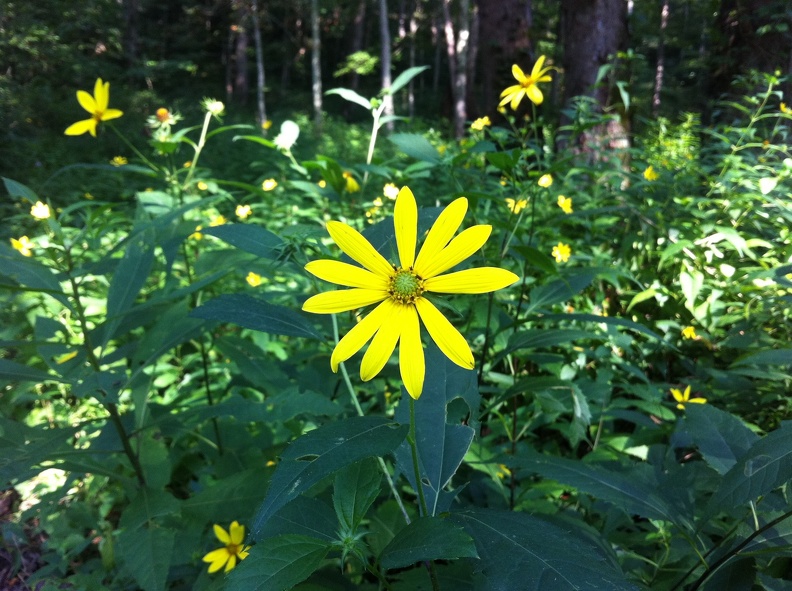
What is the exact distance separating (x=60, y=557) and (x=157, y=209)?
4.15 ft

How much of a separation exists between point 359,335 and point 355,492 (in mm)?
253

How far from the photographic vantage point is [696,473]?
98cm

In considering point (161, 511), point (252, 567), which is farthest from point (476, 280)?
point (161, 511)

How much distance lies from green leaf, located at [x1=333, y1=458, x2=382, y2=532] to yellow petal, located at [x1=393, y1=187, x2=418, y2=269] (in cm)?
33

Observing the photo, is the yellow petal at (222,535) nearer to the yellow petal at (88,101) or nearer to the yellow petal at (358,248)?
the yellow petal at (358,248)

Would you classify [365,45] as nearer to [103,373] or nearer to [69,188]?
[69,188]

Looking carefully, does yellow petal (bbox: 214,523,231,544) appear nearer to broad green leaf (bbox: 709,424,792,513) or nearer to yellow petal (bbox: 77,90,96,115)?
broad green leaf (bbox: 709,424,792,513)

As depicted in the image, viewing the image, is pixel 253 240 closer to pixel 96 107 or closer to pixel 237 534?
pixel 237 534

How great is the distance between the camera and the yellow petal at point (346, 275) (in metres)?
0.64

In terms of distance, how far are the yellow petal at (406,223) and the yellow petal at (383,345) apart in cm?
8

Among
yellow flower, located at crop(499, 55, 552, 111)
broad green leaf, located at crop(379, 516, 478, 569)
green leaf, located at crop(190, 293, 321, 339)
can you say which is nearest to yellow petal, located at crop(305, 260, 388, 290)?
green leaf, located at crop(190, 293, 321, 339)

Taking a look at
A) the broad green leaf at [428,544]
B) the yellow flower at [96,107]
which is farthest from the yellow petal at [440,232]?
the yellow flower at [96,107]

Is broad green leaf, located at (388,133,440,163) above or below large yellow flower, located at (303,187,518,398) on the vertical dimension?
above

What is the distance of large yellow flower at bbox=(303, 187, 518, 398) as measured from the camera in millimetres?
627
